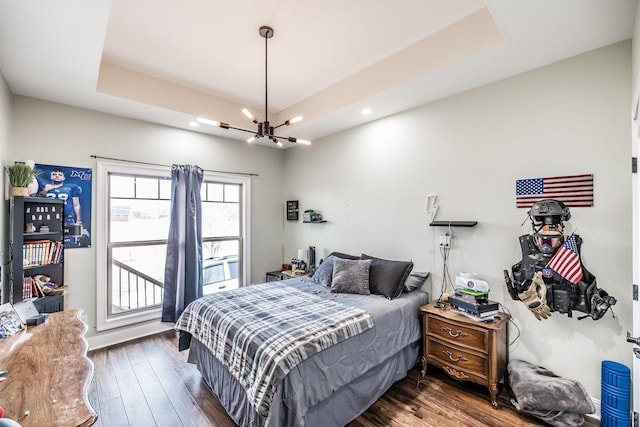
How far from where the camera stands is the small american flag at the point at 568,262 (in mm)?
2054

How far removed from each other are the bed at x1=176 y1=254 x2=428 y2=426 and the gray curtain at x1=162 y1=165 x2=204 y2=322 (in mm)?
1065

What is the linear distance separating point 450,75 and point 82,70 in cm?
327

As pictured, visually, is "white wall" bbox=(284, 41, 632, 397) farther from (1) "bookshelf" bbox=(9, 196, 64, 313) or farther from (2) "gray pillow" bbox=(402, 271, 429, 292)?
(1) "bookshelf" bbox=(9, 196, 64, 313)

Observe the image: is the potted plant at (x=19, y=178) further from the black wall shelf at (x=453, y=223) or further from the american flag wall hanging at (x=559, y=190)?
the american flag wall hanging at (x=559, y=190)

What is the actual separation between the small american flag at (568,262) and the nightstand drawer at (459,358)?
0.90 m

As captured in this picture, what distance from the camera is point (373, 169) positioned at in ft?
12.3

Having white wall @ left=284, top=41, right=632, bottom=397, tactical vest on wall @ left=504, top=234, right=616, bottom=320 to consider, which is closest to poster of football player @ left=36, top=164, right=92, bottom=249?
white wall @ left=284, top=41, right=632, bottom=397

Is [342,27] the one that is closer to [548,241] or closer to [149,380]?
[548,241]

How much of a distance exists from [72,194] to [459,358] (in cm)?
433

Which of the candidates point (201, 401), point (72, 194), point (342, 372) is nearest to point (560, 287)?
point (342, 372)

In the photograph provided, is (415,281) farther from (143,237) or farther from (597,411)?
(143,237)

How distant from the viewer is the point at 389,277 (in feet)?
9.95

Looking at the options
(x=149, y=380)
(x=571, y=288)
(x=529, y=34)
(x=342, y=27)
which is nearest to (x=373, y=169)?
(x=342, y=27)

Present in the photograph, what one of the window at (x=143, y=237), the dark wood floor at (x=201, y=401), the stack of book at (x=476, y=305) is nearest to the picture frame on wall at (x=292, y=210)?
the window at (x=143, y=237)
